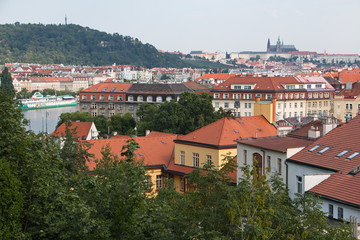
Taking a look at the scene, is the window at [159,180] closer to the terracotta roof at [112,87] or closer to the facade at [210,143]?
the facade at [210,143]

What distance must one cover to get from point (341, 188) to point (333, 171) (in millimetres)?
1254

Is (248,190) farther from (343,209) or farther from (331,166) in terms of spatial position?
(331,166)

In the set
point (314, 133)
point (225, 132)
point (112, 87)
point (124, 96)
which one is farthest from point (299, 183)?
point (112, 87)

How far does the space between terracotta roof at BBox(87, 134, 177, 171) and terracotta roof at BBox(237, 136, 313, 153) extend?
5.03m

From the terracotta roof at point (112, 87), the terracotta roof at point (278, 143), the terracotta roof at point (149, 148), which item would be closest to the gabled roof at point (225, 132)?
the terracotta roof at point (149, 148)

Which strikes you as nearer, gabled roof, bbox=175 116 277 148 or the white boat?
gabled roof, bbox=175 116 277 148

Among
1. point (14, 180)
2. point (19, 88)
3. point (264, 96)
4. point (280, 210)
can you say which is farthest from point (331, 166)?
point (19, 88)

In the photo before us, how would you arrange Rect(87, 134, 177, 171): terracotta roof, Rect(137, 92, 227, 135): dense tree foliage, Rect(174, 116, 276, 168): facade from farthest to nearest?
Rect(137, 92, 227, 135): dense tree foliage
Rect(87, 134, 177, 171): terracotta roof
Rect(174, 116, 276, 168): facade

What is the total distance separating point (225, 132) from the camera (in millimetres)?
22047

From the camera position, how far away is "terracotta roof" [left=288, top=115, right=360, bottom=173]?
14.3 meters

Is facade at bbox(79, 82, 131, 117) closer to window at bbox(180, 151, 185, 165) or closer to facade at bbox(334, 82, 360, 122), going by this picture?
facade at bbox(334, 82, 360, 122)

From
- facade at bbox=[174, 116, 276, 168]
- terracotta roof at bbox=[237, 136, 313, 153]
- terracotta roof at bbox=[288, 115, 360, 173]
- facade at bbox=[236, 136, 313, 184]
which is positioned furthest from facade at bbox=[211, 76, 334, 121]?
terracotta roof at bbox=[288, 115, 360, 173]

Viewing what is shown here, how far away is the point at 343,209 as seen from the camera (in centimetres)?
1249

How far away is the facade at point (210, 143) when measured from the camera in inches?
835
